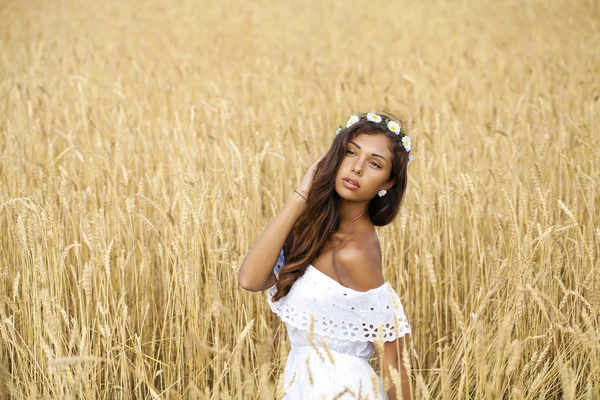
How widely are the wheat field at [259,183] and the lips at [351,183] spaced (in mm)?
394

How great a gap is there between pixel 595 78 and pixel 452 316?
3165 millimetres

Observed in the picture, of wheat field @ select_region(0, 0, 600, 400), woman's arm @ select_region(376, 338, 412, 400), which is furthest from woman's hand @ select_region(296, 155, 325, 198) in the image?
woman's arm @ select_region(376, 338, 412, 400)

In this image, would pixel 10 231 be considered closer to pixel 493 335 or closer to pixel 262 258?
pixel 262 258

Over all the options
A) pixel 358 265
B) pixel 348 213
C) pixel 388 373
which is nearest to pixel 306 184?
pixel 348 213

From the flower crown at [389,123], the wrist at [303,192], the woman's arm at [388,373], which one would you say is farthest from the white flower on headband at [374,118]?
the woman's arm at [388,373]

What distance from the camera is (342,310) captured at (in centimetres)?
163

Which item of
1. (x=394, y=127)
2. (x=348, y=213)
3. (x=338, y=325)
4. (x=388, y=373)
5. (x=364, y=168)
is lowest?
(x=388, y=373)

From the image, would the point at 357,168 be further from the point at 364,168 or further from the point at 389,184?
the point at 389,184

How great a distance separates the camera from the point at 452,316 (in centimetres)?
233

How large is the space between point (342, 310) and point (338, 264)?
12cm

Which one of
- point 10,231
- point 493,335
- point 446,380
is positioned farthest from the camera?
point 10,231

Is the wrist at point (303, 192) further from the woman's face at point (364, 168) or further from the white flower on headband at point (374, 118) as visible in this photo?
the white flower on headband at point (374, 118)

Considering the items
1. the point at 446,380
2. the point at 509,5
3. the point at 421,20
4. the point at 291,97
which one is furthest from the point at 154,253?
the point at 509,5

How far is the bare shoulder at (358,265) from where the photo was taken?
1.61m
